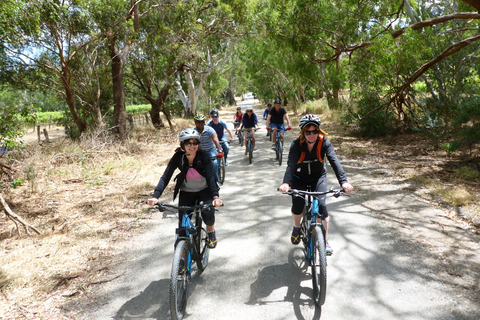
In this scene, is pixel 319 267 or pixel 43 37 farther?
pixel 43 37

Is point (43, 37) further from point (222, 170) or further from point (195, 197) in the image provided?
point (195, 197)

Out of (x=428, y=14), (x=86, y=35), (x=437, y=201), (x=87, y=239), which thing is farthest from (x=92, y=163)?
(x=428, y=14)

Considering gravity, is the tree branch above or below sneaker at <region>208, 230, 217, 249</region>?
above

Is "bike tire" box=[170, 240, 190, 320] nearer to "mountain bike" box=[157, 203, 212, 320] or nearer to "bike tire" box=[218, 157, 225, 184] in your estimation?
"mountain bike" box=[157, 203, 212, 320]

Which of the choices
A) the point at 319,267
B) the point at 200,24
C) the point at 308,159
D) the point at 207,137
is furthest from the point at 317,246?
the point at 200,24

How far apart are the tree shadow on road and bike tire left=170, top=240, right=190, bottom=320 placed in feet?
2.45

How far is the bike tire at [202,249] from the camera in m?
4.00

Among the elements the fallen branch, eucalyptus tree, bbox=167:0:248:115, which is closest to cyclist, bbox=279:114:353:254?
the fallen branch

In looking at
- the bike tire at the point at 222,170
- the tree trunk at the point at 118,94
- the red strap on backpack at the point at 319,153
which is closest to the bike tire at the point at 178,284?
the red strap on backpack at the point at 319,153

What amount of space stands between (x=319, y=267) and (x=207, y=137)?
4731 millimetres

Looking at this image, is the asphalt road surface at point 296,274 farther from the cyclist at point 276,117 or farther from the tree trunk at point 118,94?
the tree trunk at point 118,94

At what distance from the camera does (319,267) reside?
10.9 ft

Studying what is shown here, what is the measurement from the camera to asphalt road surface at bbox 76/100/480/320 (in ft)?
11.0

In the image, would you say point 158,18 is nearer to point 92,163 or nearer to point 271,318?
point 92,163
